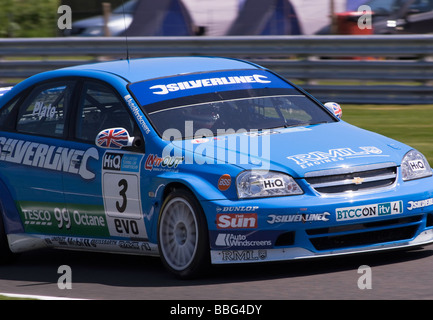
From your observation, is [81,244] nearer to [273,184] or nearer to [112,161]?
[112,161]

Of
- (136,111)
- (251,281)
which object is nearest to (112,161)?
(136,111)

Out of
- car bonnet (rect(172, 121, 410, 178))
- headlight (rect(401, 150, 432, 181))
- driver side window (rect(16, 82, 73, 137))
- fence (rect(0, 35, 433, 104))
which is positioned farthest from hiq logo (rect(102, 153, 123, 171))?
fence (rect(0, 35, 433, 104))

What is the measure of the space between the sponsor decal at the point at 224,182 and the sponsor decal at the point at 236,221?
0.61 ft

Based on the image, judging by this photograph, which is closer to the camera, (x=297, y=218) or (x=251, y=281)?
(x=297, y=218)

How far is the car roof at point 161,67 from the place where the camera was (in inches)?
293

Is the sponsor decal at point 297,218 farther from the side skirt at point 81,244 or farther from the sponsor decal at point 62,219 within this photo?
the sponsor decal at point 62,219

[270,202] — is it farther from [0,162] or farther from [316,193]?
[0,162]

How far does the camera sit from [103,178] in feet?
22.5

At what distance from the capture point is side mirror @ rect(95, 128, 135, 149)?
6.75 m

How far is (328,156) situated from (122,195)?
1.48 meters

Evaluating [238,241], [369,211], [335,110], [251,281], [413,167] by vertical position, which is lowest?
[251,281]

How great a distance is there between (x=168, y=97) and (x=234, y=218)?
1413 mm

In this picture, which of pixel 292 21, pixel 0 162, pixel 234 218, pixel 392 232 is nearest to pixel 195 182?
pixel 234 218

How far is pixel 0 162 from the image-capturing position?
775cm
